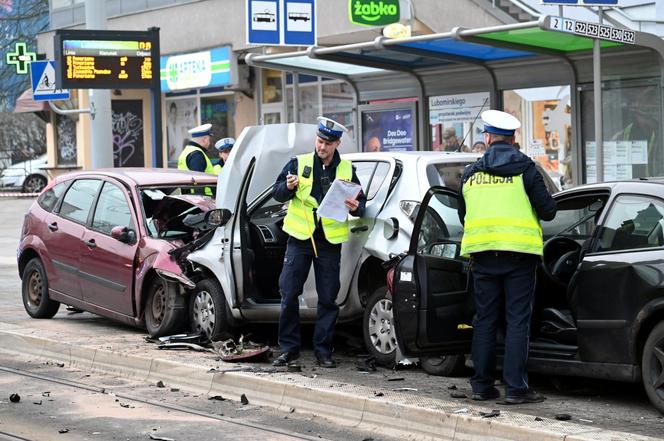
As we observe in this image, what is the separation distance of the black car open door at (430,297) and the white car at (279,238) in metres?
0.80

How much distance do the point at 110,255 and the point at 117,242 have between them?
5.6 inches

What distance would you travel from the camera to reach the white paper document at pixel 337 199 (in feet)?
29.0

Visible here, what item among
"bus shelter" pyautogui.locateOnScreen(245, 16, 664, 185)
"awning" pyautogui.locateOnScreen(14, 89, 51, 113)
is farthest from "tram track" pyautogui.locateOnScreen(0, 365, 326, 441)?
"awning" pyautogui.locateOnScreen(14, 89, 51, 113)

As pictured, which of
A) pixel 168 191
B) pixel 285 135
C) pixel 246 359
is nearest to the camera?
pixel 246 359

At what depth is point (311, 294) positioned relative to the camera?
968 cm

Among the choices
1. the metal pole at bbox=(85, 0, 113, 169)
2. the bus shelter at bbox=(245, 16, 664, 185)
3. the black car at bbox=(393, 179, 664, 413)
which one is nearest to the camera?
the black car at bbox=(393, 179, 664, 413)

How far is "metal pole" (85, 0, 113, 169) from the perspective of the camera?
54.3ft

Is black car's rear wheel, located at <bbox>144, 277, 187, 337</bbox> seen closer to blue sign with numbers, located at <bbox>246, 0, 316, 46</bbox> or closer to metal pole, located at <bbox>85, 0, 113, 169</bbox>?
blue sign with numbers, located at <bbox>246, 0, 316, 46</bbox>

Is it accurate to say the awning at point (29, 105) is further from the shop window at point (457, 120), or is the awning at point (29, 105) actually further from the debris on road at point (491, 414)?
the debris on road at point (491, 414)

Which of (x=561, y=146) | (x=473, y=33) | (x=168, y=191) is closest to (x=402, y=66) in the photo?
(x=561, y=146)

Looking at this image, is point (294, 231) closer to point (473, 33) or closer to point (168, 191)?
point (168, 191)

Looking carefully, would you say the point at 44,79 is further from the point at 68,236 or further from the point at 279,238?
the point at 279,238

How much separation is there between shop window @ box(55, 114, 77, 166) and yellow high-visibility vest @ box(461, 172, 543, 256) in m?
28.2

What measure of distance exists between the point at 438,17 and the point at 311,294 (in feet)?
36.2
